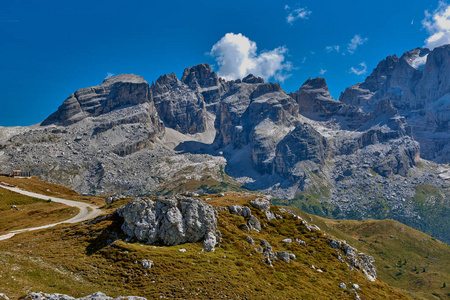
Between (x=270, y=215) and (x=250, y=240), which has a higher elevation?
(x=270, y=215)

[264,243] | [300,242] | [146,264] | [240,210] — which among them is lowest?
[146,264]

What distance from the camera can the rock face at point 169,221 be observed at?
5984cm

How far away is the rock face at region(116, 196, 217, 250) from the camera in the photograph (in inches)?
2356

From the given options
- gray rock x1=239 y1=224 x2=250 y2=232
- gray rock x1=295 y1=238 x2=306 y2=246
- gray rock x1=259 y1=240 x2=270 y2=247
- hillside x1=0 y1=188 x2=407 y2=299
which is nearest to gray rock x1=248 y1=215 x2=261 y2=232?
gray rock x1=239 y1=224 x2=250 y2=232

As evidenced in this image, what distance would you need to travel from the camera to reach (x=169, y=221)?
6166cm

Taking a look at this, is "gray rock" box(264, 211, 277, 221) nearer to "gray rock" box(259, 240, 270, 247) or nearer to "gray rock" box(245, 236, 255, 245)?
"gray rock" box(259, 240, 270, 247)

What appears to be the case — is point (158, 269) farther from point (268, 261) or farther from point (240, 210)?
point (240, 210)

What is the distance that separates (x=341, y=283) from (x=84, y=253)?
56.7 meters

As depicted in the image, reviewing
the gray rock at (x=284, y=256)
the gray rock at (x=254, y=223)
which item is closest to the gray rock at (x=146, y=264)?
the gray rock at (x=284, y=256)

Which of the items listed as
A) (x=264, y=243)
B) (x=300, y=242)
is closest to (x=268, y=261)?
(x=264, y=243)

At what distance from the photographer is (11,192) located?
123 metres

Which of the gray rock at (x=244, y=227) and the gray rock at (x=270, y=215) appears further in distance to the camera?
the gray rock at (x=270, y=215)

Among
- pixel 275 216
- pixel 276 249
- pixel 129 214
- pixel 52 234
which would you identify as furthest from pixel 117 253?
pixel 275 216

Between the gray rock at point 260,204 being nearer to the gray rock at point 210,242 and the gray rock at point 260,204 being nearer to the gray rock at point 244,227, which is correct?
the gray rock at point 244,227
